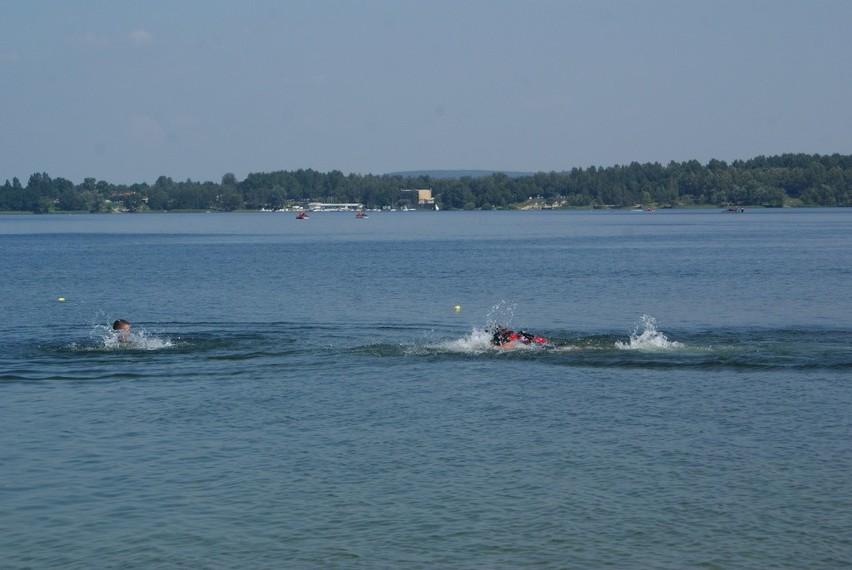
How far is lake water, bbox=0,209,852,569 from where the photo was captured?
1745cm

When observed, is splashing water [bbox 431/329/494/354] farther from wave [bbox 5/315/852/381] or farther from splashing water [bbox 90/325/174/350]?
splashing water [bbox 90/325/174/350]

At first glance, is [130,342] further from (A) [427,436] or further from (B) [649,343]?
(B) [649,343]

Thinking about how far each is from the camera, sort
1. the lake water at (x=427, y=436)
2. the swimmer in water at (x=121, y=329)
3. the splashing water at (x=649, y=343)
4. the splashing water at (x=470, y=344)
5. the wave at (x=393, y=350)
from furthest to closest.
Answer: the swimmer in water at (x=121, y=329) < the splashing water at (x=470, y=344) < the splashing water at (x=649, y=343) < the wave at (x=393, y=350) < the lake water at (x=427, y=436)

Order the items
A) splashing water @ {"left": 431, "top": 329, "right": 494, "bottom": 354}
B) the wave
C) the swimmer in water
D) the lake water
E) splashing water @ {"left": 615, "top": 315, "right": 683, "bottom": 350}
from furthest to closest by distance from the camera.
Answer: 1. the swimmer in water
2. splashing water @ {"left": 431, "top": 329, "right": 494, "bottom": 354}
3. splashing water @ {"left": 615, "top": 315, "right": 683, "bottom": 350}
4. the wave
5. the lake water

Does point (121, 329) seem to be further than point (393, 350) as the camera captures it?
Yes

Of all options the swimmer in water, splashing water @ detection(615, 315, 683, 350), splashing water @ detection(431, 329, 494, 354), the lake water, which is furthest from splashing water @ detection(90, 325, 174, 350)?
splashing water @ detection(615, 315, 683, 350)

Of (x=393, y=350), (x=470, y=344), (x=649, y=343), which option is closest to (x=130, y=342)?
(x=393, y=350)

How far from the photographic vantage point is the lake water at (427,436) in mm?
17453

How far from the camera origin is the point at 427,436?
2412 cm

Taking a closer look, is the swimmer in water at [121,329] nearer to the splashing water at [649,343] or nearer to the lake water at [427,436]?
the lake water at [427,436]

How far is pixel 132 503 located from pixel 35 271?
69892 mm

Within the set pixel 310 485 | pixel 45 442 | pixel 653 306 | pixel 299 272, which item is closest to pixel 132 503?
pixel 310 485

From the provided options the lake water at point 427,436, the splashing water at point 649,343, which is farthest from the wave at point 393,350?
the lake water at point 427,436

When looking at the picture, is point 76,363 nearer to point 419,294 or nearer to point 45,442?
point 45,442
